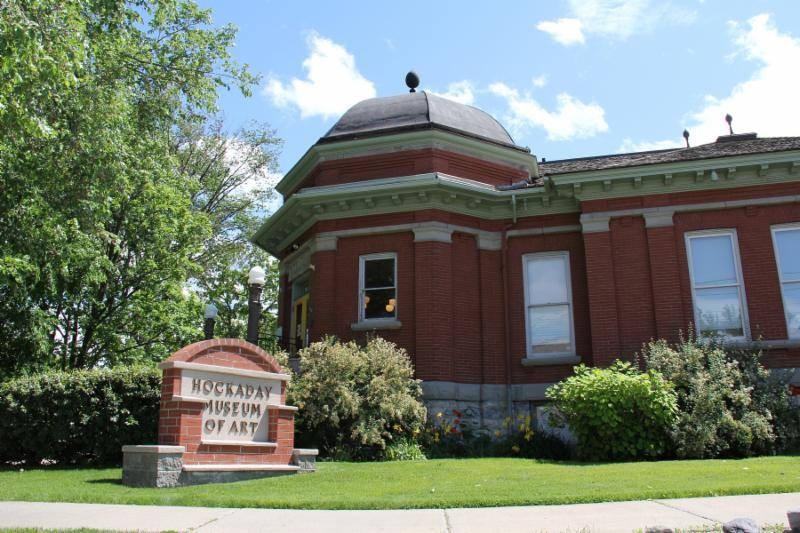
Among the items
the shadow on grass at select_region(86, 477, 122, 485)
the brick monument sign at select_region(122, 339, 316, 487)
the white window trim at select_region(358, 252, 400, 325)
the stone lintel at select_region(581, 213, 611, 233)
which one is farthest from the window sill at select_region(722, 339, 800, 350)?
the shadow on grass at select_region(86, 477, 122, 485)

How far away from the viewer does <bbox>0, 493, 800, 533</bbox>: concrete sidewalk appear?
18.8ft

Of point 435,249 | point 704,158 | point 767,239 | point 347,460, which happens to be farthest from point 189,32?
point 767,239

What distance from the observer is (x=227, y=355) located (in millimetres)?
10234

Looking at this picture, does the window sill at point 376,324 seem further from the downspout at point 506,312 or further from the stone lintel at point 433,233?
the downspout at point 506,312

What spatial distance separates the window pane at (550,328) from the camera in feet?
52.1

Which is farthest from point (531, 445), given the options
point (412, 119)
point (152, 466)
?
point (412, 119)

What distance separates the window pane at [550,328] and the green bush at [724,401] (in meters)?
2.32

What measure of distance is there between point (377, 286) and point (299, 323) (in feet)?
11.1

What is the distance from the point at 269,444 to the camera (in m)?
10.4

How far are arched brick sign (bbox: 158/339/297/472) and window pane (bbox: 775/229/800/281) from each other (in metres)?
11.2

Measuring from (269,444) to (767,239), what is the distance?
1170 cm

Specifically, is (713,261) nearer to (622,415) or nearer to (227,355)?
(622,415)

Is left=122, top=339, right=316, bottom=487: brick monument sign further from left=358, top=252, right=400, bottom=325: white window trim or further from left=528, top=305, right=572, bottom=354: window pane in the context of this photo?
left=528, top=305, right=572, bottom=354: window pane

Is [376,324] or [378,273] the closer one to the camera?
[376,324]
